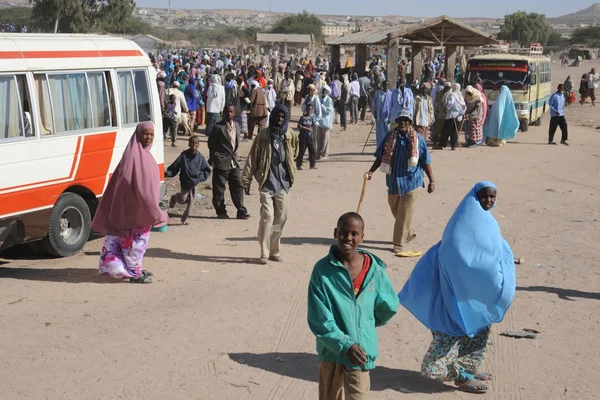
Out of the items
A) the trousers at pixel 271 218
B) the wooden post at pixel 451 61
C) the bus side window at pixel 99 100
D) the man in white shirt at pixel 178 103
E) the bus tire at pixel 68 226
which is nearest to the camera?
the trousers at pixel 271 218

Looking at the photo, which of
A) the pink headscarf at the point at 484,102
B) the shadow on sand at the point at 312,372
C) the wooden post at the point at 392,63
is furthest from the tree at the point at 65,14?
the shadow on sand at the point at 312,372

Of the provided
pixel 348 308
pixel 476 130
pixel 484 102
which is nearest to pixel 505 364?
pixel 348 308

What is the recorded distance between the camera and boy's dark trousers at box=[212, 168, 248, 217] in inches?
470

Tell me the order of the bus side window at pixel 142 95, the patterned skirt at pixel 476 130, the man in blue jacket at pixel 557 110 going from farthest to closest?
1. the man in blue jacket at pixel 557 110
2. the patterned skirt at pixel 476 130
3. the bus side window at pixel 142 95

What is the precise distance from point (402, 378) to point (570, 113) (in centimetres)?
2762

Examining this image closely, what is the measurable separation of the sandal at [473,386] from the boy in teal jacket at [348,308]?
174 cm

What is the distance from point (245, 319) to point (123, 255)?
1.76 metres

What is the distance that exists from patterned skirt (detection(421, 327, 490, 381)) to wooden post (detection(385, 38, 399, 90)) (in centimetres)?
1487

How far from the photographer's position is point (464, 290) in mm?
5863

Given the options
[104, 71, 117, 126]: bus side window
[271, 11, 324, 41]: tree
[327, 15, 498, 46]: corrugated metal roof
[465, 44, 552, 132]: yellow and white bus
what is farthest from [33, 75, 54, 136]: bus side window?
[271, 11, 324, 41]: tree

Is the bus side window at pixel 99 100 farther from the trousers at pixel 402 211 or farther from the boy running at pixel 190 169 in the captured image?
the trousers at pixel 402 211

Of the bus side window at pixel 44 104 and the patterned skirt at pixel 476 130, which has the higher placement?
the bus side window at pixel 44 104

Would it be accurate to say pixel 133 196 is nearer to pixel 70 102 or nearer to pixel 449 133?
pixel 70 102

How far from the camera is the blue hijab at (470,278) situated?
5.85m
